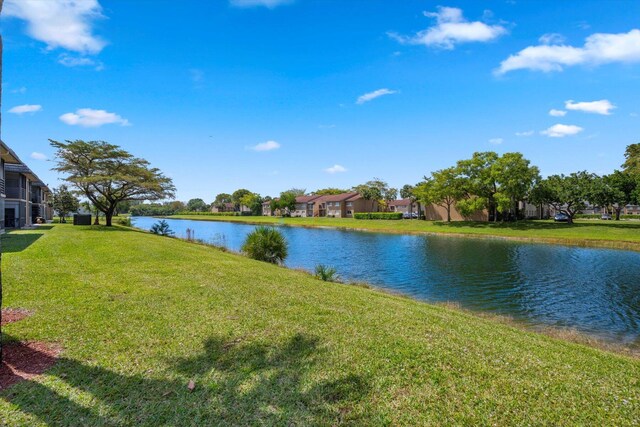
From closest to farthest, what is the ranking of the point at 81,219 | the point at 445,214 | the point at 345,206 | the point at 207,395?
the point at 207,395 < the point at 81,219 < the point at 445,214 < the point at 345,206

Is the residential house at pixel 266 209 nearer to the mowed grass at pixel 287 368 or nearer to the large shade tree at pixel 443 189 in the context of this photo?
the large shade tree at pixel 443 189

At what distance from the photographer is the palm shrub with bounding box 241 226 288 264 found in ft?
66.5

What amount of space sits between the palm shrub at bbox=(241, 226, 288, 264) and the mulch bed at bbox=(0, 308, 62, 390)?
47.7 ft

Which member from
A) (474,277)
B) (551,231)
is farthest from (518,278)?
(551,231)

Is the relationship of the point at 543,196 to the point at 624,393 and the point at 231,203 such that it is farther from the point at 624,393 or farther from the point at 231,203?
the point at 231,203

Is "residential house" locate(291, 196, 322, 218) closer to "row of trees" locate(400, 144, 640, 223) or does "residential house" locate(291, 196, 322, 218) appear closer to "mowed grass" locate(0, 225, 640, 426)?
"row of trees" locate(400, 144, 640, 223)

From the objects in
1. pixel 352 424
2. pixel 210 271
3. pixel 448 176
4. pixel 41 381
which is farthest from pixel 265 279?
pixel 448 176

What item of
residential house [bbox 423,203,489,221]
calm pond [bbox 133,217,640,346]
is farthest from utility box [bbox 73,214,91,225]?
residential house [bbox 423,203,489,221]

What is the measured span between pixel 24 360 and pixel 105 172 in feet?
113

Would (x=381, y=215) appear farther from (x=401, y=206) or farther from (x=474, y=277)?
(x=474, y=277)

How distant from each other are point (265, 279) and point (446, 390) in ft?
26.8

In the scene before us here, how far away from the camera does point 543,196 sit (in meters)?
53.1

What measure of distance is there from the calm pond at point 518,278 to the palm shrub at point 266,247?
2.20m

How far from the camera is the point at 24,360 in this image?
5.18 meters
